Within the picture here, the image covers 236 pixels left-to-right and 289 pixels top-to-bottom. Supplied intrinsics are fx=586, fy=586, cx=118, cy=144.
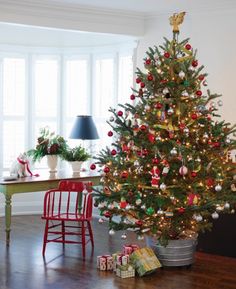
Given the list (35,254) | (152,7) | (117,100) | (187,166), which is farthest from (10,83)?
(187,166)

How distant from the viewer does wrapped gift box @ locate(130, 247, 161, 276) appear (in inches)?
218

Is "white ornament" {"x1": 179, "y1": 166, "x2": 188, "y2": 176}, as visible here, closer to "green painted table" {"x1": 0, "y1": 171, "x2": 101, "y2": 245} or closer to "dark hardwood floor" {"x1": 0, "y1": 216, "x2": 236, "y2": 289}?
"dark hardwood floor" {"x1": 0, "y1": 216, "x2": 236, "y2": 289}

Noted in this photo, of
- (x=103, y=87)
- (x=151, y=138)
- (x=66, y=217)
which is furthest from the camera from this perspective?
(x=103, y=87)

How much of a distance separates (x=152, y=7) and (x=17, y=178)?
2642mm

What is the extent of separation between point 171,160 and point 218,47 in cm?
206

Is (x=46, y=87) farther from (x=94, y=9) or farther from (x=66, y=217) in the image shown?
(x=66, y=217)

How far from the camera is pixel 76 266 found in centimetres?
588

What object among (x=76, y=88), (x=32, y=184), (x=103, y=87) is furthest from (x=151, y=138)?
(x=76, y=88)

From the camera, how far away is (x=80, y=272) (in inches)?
224

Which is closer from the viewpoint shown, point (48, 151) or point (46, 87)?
point (48, 151)

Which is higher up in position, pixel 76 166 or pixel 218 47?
pixel 218 47

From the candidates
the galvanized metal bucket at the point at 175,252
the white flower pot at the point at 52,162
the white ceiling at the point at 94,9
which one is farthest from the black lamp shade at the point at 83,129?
the galvanized metal bucket at the point at 175,252

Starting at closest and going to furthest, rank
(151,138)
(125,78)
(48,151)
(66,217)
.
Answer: (151,138) → (66,217) → (48,151) → (125,78)

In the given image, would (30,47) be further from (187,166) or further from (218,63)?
(187,166)
